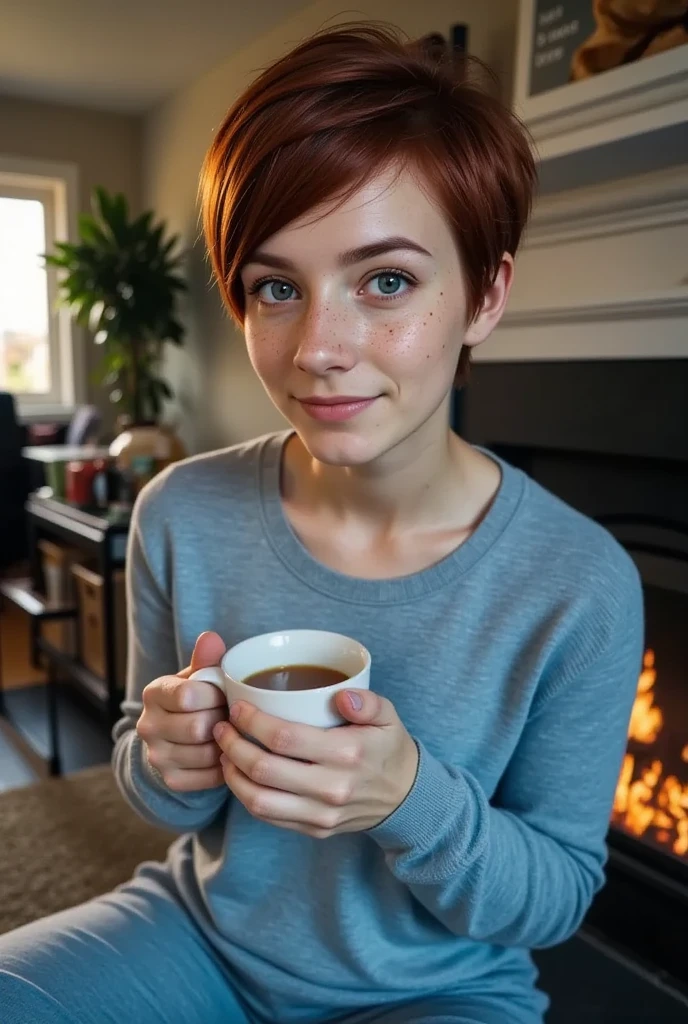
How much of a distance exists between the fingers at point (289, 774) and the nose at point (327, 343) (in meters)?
0.30

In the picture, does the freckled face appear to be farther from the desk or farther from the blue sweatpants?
the desk

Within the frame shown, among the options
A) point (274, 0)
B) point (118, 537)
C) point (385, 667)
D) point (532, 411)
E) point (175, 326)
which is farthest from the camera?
point (175, 326)

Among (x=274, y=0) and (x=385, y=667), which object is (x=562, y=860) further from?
(x=274, y=0)

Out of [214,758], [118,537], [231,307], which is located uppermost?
[231,307]

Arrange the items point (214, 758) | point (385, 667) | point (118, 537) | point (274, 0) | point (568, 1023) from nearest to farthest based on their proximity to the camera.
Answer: point (214, 758) < point (385, 667) < point (568, 1023) < point (118, 537) < point (274, 0)

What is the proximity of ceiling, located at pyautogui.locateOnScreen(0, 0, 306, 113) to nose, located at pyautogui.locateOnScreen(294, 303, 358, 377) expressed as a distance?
2.52 m

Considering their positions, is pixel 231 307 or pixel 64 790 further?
pixel 64 790

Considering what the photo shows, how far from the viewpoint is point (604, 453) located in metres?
1.32

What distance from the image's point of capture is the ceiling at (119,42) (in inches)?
109

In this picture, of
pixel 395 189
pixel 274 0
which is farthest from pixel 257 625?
pixel 274 0

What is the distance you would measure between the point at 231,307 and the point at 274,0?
2407mm

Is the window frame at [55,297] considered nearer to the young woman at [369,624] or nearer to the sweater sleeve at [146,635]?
the sweater sleeve at [146,635]

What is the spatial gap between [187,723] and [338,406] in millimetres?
280

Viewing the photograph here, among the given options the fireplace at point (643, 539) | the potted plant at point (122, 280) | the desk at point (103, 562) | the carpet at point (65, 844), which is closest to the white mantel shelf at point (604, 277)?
the fireplace at point (643, 539)
